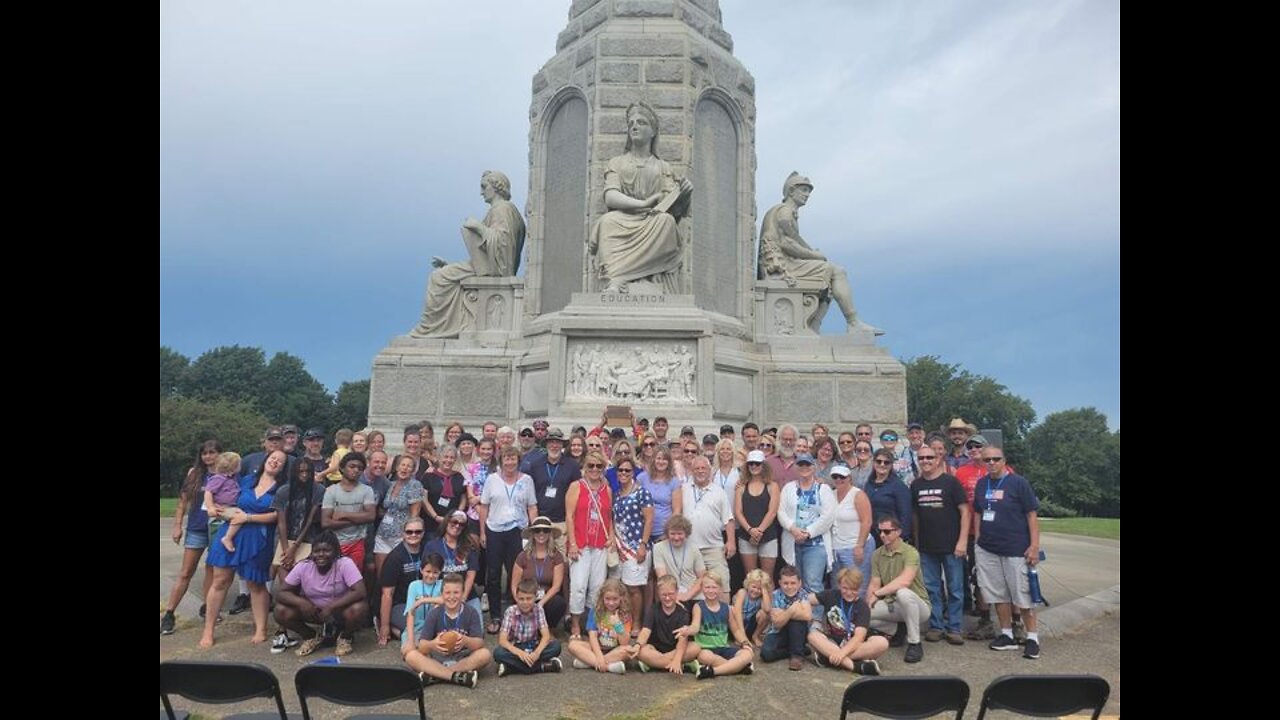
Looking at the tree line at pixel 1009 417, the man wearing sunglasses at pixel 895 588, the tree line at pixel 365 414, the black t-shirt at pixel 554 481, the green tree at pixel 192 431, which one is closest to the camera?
the man wearing sunglasses at pixel 895 588


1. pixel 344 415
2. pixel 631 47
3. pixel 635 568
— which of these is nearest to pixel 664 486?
pixel 635 568

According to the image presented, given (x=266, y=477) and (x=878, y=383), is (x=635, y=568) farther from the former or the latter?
(x=878, y=383)

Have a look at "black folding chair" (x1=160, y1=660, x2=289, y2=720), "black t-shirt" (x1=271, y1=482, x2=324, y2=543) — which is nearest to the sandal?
"black t-shirt" (x1=271, y1=482, x2=324, y2=543)

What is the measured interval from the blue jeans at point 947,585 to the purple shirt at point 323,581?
5.09m

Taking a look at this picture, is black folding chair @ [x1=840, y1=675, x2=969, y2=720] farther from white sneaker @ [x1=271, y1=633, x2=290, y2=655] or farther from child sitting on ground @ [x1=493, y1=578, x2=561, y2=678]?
white sneaker @ [x1=271, y1=633, x2=290, y2=655]

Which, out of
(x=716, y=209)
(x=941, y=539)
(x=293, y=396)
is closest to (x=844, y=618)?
(x=941, y=539)

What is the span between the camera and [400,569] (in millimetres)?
6781

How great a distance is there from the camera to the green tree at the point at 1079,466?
43.7 m

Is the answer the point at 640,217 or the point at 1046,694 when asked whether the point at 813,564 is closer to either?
the point at 1046,694

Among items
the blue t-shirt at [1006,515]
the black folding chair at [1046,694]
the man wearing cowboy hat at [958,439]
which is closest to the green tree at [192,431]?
the man wearing cowboy hat at [958,439]

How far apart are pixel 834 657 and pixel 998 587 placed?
1880 mm

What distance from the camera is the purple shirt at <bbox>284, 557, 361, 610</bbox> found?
6.61 metres

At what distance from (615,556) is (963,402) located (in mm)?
53760

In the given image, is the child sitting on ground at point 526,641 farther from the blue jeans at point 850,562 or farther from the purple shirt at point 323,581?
the blue jeans at point 850,562
